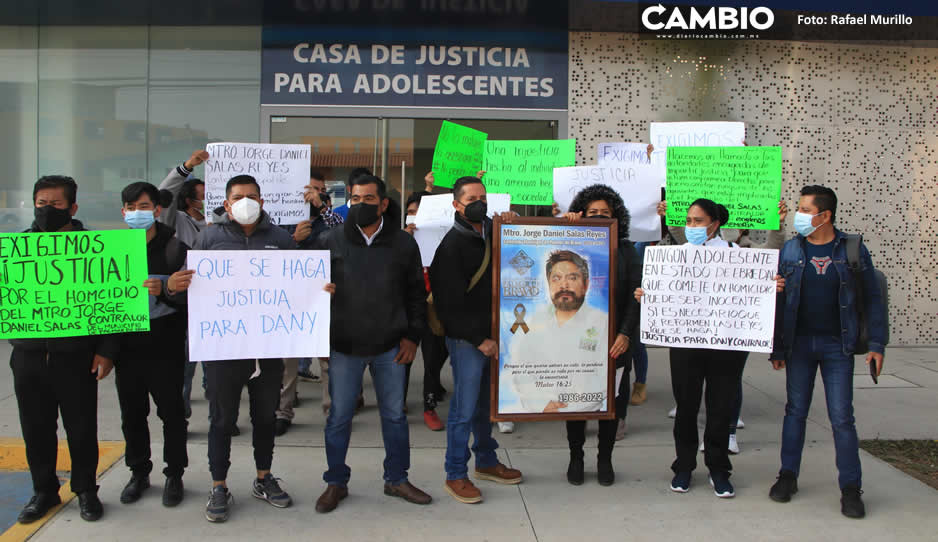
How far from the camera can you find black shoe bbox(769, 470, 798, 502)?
14.8ft

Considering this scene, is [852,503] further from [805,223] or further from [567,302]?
[567,302]

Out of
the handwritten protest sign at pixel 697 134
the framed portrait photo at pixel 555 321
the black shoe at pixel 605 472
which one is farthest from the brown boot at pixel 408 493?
the handwritten protest sign at pixel 697 134

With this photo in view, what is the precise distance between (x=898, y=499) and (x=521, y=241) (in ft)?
9.22

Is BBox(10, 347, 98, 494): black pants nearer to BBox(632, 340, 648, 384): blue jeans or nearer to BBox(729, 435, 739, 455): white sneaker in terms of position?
BBox(729, 435, 739, 455): white sneaker

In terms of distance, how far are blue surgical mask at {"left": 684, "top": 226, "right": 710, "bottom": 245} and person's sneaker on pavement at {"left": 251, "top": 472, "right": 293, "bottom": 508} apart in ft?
9.43

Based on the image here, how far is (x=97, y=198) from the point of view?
9609mm

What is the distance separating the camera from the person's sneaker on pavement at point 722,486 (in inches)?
180

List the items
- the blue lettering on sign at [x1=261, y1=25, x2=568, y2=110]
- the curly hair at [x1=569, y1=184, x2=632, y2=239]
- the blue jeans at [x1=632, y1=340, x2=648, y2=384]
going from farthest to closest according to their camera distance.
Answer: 1. the blue lettering on sign at [x1=261, y1=25, x2=568, y2=110]
2. the blue jeans at [x1=632, y1=340, x2=648, y2=384]
3. the curly hair at [x1=569, y1=184, x2=632, y2=239]

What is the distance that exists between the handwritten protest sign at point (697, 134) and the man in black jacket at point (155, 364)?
182 inches

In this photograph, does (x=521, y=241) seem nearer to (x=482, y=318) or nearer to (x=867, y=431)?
(x=482, y=318)

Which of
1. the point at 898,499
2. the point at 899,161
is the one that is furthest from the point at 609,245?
the point at 899,161

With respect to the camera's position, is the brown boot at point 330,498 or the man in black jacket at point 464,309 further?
the man in black jacket at point 464,309

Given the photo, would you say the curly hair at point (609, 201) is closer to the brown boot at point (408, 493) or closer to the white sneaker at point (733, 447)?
the white sneaker at point (733, 447)

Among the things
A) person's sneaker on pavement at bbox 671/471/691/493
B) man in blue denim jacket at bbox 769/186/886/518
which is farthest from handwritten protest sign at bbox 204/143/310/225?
man in blue denim jacket at bbox 769/186/886/518
